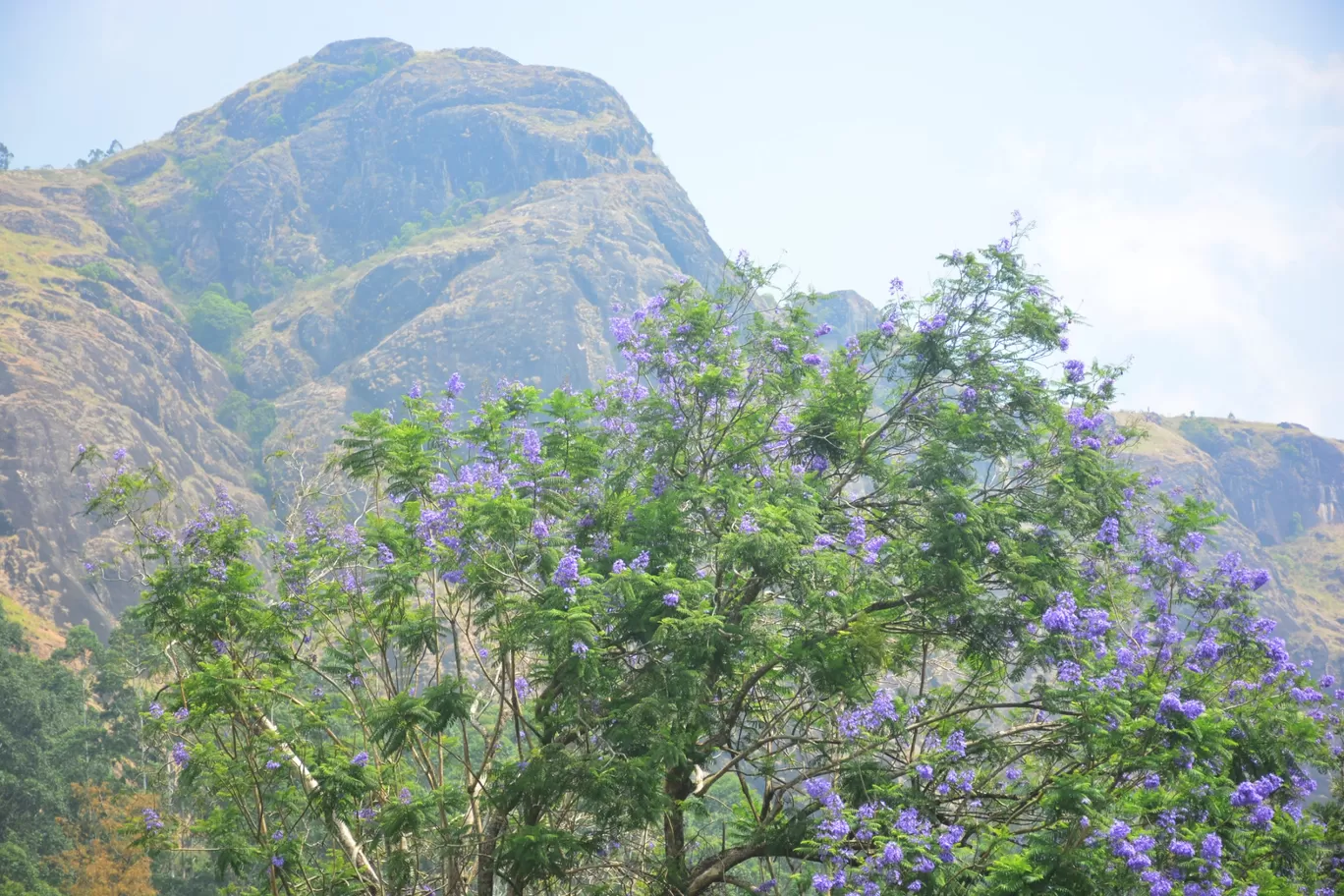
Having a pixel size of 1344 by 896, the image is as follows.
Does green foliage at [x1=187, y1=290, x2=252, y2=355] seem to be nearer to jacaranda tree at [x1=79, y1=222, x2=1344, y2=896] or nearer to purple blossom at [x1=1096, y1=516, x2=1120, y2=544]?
jacaranda tree at [x1=79, y1=222, x2=1344, y2=896]

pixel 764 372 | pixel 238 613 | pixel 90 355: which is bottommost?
pixel 238 613

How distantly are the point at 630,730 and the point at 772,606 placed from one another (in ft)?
5.78

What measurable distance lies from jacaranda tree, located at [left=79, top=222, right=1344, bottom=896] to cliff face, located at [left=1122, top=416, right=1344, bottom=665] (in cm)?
12169

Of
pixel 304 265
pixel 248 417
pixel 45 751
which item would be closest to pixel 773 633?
pixel 45 751

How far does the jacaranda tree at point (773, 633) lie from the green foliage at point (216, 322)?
121743 millimetres

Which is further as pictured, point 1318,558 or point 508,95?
point 508,95

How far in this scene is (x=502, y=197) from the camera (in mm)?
152000

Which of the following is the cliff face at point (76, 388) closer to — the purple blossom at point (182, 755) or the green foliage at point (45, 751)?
the green foliage at point (45, 751)

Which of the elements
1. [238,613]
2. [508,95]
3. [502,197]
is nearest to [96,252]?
[502,197]

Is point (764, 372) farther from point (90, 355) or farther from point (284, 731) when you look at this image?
point (90, 355)

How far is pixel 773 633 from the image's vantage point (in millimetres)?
9750

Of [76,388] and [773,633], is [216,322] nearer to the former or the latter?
[76,388]

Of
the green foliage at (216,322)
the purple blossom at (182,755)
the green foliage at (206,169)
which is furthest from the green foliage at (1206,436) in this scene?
the purple blossom at (182,755)

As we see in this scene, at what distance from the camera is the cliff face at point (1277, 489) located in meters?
126
